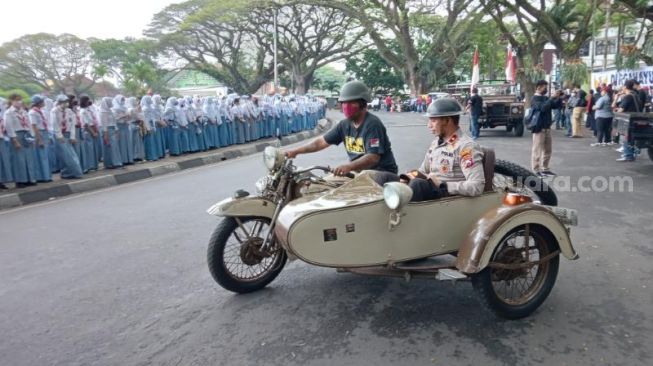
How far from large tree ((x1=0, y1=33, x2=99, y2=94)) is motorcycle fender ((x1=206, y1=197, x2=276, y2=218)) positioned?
35.7 meters

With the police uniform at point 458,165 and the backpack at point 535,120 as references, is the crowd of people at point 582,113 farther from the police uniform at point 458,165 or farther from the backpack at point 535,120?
the police uniform at point 458,165

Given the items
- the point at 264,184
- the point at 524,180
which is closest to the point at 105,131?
the point at 264,184

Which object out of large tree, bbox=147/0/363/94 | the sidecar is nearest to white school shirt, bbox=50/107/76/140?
the sidecar

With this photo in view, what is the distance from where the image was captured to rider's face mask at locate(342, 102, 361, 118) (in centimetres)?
405

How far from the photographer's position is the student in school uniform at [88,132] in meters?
10.4

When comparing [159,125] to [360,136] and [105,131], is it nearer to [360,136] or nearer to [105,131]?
[105,131]

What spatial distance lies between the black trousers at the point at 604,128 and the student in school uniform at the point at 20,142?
496 inches

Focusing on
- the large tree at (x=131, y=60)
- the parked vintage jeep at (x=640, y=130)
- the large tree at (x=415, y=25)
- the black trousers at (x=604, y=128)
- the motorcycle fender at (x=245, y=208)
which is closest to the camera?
the motorcycle fender at (x=245, y=208)

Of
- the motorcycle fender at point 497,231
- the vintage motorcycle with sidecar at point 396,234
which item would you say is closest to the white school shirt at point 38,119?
the vintage motorcycle with sidecar at point 396,234

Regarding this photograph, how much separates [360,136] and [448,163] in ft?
2.68

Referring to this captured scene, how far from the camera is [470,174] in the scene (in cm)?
346

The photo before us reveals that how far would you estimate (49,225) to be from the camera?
646 cm

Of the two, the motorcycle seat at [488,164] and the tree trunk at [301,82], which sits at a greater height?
the tree trunk at [301,82]

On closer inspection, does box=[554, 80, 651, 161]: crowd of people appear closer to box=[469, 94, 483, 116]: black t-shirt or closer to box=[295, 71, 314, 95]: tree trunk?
box=[469, 94, 483, 116]: black t-shirt
